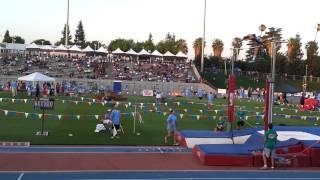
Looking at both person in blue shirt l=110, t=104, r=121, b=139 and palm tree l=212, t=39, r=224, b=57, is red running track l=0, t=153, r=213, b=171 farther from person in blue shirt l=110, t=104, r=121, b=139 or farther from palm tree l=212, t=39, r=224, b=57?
palm tree l=212, t=39, r=224, b=57

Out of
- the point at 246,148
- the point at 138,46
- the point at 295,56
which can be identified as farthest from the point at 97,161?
the point at 138,46

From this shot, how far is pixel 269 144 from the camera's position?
1864 centimetres

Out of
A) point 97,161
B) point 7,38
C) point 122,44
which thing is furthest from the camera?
point 7,38

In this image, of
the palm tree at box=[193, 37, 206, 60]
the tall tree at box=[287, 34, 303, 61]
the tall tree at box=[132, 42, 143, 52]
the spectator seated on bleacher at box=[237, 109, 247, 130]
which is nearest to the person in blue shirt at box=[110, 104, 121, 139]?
the spectator seated on bleacher at box=[237, 109, 247, 130]

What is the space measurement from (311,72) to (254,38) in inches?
3109

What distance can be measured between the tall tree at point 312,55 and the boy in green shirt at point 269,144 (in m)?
82.3

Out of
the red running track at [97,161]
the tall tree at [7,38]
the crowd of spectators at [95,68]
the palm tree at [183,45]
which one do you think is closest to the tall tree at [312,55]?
the crowd of spectators at [95,68]

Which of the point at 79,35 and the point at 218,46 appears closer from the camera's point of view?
the point at 218,46

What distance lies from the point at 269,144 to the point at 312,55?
8602 cm

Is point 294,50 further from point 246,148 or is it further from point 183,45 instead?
point 246,148

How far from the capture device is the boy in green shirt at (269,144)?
18609 millimetres

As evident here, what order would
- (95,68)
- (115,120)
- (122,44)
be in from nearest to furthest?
(115,120) → (95,68) → (122,44)

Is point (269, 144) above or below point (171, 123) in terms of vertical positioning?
below

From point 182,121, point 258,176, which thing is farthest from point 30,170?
point 182,121
